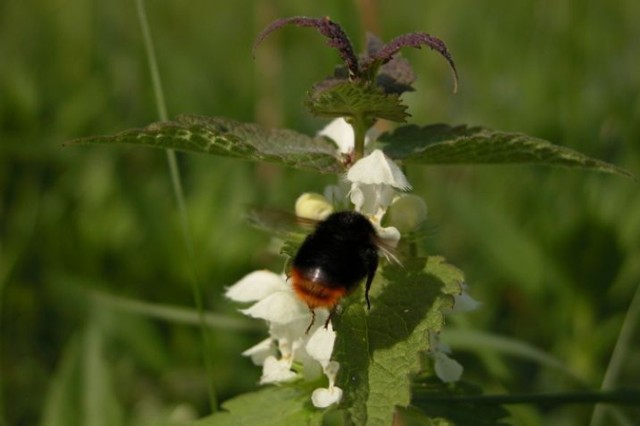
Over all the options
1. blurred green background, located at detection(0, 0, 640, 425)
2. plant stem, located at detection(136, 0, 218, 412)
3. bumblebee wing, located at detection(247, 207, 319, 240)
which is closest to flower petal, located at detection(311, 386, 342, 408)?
bumblebee wing, located at detection(247, 207, 319, 240)

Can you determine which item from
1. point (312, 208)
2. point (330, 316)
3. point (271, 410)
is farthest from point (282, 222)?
point (271, 410)

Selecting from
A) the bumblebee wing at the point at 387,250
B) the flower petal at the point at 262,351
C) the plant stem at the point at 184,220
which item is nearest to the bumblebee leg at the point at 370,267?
the bumblebee wing at the point at 387,250

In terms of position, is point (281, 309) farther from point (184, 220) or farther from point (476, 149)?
point (184, 220)

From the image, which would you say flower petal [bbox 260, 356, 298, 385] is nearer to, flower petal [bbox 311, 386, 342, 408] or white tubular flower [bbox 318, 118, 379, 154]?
flower petal [bbox 311, 386, 342, 408]

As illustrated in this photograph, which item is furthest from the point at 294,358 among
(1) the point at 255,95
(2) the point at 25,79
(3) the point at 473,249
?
(1) the point at 255,95

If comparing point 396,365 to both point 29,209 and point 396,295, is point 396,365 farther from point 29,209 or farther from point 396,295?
point 29,209

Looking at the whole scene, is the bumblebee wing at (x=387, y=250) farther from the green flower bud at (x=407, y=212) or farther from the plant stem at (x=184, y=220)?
the plant stem at (x=184, y=220)
